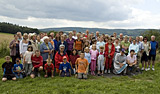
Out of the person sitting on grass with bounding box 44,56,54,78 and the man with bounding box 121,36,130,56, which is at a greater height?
the man with bounding box 121,36,130,56

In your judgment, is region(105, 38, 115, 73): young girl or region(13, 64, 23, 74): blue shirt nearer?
region(13, 64, 23, 74): blue shirt

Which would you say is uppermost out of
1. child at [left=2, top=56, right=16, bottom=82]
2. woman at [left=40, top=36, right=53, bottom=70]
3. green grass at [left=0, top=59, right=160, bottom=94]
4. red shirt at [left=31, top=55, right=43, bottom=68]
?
woman at [left=40, top=36, right=53, bottom=70]

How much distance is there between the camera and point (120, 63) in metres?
9.08

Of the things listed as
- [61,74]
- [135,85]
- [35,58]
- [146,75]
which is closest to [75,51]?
[61,74]

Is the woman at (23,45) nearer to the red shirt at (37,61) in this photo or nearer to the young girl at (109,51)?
the red shirt at (37,61)

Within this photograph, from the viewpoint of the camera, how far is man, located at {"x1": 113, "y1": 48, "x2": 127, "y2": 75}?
8.99 metres

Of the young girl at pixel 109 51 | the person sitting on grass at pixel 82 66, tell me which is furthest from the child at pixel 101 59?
the person sitting on grass at pixel 82 66

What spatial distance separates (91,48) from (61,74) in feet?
8.65

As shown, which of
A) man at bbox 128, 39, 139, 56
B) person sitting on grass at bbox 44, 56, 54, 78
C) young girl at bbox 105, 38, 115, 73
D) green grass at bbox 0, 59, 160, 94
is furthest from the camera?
man at bbox 128, 39, 139, 56

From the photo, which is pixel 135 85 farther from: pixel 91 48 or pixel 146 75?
pixel 91 48

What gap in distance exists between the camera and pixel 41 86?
633cm

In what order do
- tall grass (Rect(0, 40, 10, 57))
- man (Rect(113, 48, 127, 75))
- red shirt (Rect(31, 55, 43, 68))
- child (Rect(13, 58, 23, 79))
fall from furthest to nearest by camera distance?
tall grass (Rect(0, 40, 10, 57))
man (Rect(113, 48, 127, 75))
red shirt (Rect(31, 55, 43, 68))
child (Rect(13, 58, 23, 79))

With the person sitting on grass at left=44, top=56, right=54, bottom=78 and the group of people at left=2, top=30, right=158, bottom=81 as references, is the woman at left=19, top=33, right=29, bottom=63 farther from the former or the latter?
the person sitting on grass at left=44, top=56, right=54, bottom=78

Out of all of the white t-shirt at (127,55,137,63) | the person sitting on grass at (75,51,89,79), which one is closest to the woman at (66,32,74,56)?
the person sitting on grass at (75,51,89,79)
